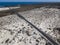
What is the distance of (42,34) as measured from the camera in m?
12.5

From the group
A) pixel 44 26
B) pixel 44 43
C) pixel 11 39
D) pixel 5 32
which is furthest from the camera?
pixel 44 26

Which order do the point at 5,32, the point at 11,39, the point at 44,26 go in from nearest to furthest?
the point at 11,39, the point at 5,32, the point at 44,26

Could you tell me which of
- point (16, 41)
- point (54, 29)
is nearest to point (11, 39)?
point (16, 41)

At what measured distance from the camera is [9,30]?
13.8 m

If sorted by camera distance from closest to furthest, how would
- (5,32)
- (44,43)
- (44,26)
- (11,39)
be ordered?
(44,43) < (11,39) < (5,32) < (44,26)

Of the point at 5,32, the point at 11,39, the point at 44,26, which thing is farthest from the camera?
the point at 44,26

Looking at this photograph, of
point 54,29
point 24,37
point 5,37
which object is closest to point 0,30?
point 5,37

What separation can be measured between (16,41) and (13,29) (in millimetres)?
2649

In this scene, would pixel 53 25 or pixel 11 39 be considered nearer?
pixel 11 39

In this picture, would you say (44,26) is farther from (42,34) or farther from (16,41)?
(16,41)

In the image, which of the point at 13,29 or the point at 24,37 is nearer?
the point at 24,37

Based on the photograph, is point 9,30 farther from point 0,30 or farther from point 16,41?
point 16,41

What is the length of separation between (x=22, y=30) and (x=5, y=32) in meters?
1.34

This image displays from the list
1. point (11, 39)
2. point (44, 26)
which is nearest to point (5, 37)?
point (11, 39)
